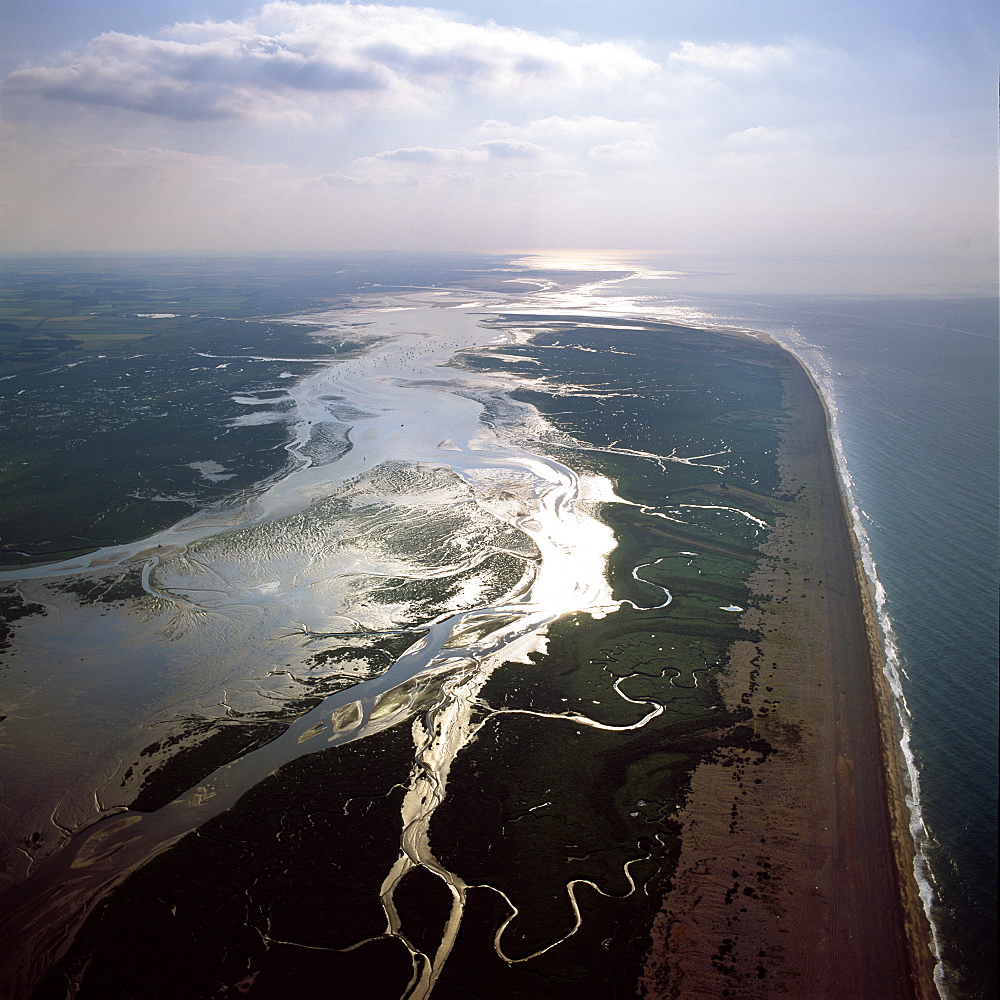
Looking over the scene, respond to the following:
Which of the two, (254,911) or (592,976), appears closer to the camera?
(592,976)

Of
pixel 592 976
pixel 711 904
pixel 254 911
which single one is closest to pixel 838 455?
pixel 711 904

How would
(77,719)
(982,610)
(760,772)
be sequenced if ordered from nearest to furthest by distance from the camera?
(760,772) → (77,719) → (982,610)

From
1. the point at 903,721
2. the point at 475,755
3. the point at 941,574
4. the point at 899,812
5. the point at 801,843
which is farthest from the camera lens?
the point at 941,574

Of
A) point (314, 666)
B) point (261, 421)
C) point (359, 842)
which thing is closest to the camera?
point (359, 842)

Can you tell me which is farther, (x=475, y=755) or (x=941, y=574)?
(x=941, y=574)

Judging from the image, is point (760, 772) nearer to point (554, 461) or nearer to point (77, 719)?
point (77, 719)

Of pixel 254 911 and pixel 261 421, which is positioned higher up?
pixel 261 421

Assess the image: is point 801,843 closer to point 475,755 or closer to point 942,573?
point 475,755

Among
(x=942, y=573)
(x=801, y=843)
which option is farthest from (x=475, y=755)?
(x=942, y=573)

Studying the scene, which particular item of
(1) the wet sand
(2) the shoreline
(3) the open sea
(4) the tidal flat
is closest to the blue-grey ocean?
(3) the open sea
